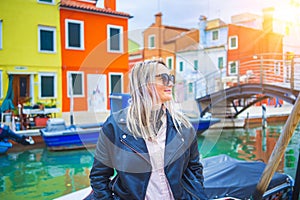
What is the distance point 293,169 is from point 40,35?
3703 millimetres

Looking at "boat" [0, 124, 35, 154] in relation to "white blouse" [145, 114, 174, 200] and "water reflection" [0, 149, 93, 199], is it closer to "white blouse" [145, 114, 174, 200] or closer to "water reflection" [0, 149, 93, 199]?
"water reflection" [0, 149, 93, 199]

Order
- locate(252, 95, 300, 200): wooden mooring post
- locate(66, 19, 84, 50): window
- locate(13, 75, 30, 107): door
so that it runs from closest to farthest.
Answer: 1. locate(252, 95, 300, 200): wooden mooring post
2. locate(13, 75, 30, 107): door
3. locate(66, 19, 84, 50): window

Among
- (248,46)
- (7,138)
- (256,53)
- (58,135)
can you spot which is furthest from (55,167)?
(248,46)

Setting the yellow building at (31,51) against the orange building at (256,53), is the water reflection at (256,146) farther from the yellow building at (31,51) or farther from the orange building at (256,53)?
the yellow building at (31,51)

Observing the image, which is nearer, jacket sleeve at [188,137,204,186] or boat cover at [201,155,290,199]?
jacket sleeve at [188,137,204,186]

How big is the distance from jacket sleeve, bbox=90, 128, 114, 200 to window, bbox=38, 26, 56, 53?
4.02 metres

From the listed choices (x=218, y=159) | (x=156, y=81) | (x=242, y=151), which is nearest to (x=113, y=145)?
(x=156, y=81)

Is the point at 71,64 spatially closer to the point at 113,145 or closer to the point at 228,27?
the point at 113,145

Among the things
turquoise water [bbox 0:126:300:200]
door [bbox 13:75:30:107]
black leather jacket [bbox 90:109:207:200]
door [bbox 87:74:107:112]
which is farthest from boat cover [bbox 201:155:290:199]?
door [bbox 13:75:30:107]

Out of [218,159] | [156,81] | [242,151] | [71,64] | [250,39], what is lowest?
[242,151]

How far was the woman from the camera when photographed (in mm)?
748

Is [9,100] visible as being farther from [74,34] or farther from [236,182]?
[236,182]

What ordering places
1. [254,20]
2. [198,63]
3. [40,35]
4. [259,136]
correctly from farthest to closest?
[254,20], [259,136], [40,35], [198,63]

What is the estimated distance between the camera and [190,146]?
81cm
